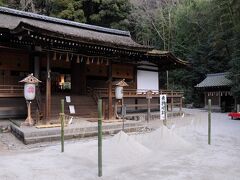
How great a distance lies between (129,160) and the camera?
22.0 feet

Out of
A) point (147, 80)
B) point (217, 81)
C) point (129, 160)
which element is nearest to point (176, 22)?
point (217, 81)

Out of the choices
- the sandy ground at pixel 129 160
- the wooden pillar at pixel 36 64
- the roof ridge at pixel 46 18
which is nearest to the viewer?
the sandy ground at pixel 129 160

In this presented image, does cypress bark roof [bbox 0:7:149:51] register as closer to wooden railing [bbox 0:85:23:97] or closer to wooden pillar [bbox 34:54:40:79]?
wooden pillar [bbox 34:54:40:79]

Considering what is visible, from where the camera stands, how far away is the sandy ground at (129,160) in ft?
18.4

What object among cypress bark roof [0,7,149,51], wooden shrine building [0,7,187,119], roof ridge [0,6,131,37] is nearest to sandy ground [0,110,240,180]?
wooden shrine building [0,7,187,119]

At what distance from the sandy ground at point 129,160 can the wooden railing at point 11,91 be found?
3.74 meters

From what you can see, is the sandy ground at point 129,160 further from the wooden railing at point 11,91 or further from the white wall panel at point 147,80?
the white wall panel at point 147,80

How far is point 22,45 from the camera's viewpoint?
12914 millimetres

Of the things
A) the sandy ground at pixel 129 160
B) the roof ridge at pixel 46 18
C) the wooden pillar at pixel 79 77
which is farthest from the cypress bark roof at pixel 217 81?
the sandy ground at pixel 129 160

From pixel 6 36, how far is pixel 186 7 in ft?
83.9

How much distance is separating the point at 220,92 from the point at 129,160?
790 inches

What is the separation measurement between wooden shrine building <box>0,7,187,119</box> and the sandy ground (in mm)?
4076

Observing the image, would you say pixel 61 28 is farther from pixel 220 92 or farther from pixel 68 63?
pixel 220 92

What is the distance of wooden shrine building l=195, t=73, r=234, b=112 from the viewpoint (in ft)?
80.4
